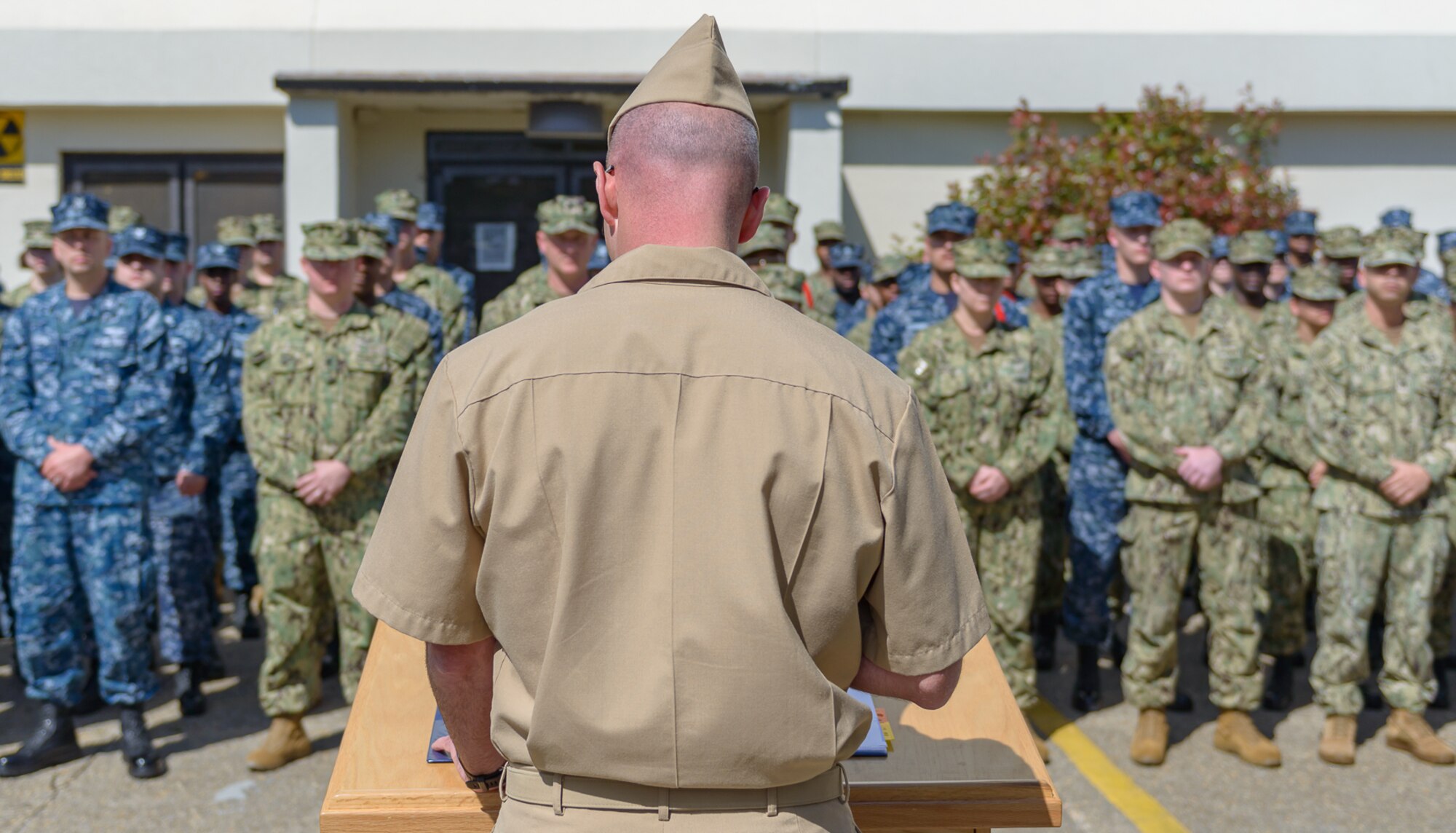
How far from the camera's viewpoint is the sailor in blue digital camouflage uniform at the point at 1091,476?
6195 millimetres

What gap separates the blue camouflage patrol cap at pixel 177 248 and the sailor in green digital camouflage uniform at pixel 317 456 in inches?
93.4

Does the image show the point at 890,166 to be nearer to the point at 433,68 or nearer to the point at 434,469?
the point at 433,68

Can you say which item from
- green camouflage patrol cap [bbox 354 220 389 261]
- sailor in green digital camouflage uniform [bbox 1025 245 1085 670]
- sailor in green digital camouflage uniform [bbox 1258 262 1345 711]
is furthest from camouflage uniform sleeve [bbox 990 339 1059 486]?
green camouflage patrol cap [bbox 354 220 389 261]

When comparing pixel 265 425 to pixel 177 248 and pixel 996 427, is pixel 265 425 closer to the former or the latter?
pixel 177 248

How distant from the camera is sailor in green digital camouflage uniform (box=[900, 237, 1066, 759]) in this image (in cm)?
555

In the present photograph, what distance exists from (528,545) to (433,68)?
1058 cm

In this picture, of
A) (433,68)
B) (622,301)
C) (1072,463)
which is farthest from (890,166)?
(622,301)

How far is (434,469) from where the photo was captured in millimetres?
1719

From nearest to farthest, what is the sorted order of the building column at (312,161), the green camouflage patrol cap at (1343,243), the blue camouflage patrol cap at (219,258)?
the blue camouflage patrol cap at (219,258), the green camouflage patrol cap at (1343,243), the building column at (312,161)

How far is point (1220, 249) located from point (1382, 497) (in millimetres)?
3566

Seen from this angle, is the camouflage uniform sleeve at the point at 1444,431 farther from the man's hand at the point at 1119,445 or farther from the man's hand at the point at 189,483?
the man's hand at the point at 189,483

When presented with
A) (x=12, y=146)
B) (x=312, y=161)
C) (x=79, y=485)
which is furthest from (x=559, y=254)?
(x=12, y=146)

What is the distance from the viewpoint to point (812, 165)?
1136 cm

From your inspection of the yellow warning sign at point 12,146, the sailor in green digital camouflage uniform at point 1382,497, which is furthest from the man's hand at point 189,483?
the yellow warning sign at point 12,146
